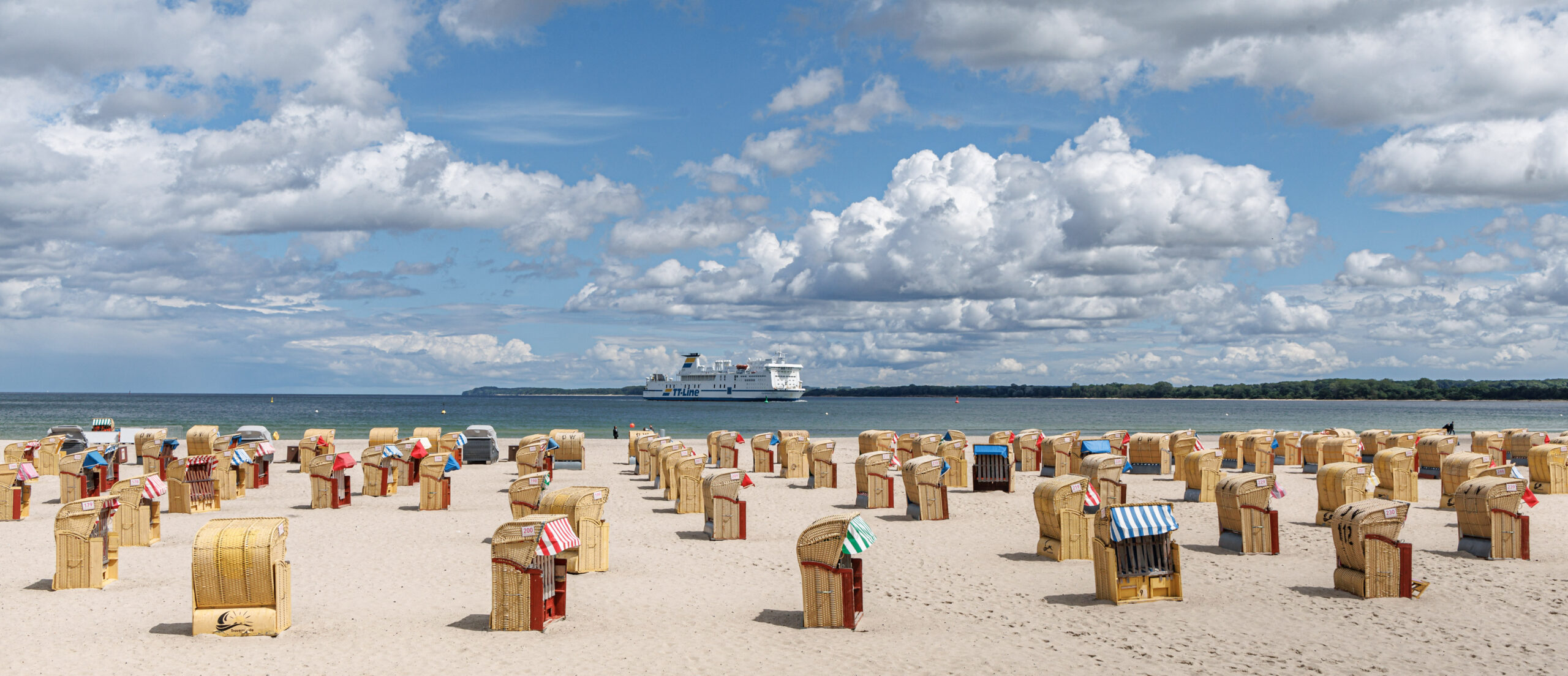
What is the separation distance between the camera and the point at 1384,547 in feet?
38.0

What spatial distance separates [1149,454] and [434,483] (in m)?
19.2

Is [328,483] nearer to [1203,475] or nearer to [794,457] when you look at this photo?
[794,457]

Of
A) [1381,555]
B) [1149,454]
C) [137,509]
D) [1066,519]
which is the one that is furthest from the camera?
[1149,454]

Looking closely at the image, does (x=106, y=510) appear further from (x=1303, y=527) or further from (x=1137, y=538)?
(x=1303, y=527)

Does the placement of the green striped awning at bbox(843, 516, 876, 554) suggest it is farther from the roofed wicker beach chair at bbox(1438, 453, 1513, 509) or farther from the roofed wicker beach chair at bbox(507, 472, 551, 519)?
the roofed wicker beach chair at bbox(1438, 453, 1513, 509)

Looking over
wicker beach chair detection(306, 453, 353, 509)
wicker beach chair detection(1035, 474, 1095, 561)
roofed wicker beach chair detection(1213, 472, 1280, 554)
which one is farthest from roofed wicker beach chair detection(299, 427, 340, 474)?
roofed wicker beach chair detection(1213, 472, 1280, 554)

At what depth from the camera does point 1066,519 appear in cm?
1425

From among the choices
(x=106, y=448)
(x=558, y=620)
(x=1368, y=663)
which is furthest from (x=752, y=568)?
(x=106, y=448)

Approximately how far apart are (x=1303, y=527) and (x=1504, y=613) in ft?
21.2

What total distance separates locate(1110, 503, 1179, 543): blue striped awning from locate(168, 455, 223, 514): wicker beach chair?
688 inches

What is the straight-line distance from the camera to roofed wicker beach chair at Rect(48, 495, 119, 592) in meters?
12.0

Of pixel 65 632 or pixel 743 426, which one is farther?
pixel 743 426

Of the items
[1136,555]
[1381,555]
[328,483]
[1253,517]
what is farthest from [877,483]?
[328,483]

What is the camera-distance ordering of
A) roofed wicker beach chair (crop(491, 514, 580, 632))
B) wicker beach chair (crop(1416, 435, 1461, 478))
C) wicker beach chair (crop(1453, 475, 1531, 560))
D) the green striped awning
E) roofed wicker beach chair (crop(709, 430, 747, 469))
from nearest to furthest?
roofed wicker beach chair (crop(491, 514, 580, 632)) < the green striped awning < wicker beach chair (crop(1453, 475, 1531, 560)) < wicker beach chair (crop(1416, 435, 1461, 478)) < roofed wicker beach chair (crop(709, 430, 747, 469))
